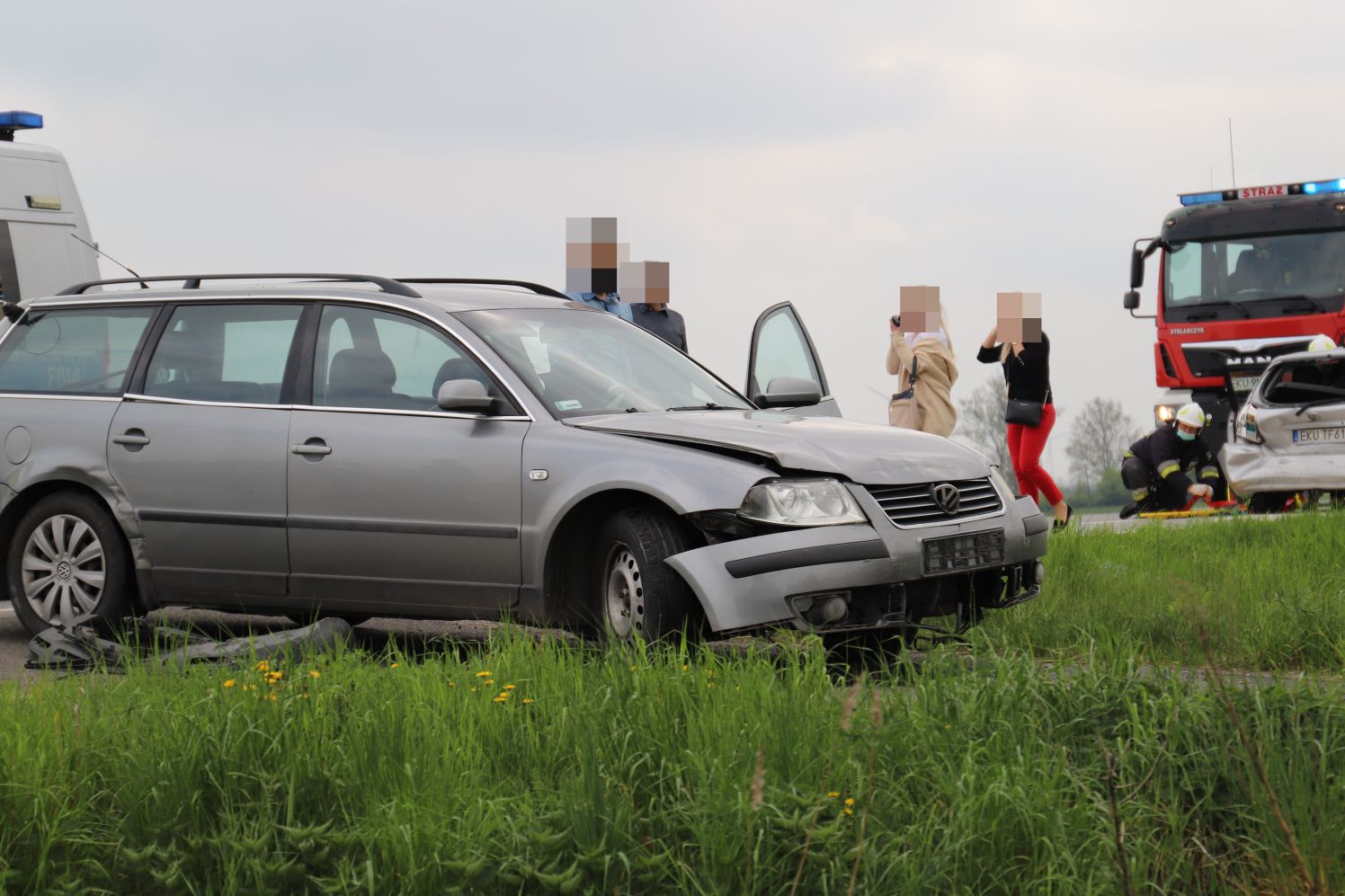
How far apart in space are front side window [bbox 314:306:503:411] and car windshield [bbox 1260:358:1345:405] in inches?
453

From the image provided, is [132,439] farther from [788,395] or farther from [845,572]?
[845,572]

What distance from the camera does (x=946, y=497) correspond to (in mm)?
6469

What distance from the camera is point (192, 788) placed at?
13.3ft

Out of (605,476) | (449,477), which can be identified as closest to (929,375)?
(449,477)

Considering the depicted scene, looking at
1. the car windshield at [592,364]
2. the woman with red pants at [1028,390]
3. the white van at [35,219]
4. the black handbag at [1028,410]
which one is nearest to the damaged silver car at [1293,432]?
the woman with red pants at [1028,390]

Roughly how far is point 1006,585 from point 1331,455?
1044cm

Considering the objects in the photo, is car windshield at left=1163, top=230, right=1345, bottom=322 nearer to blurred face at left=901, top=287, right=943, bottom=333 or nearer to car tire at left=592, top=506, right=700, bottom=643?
blurred face at left=901, top=287, right=943, bottom=333

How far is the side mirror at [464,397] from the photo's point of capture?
261 inches

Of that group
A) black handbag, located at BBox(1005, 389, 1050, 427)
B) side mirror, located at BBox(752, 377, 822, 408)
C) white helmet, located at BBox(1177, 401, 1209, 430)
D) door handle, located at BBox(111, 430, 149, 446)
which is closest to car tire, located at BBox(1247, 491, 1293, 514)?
white helmet, located at BBox(1177, 401, 1209, 430)

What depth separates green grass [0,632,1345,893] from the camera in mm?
3555

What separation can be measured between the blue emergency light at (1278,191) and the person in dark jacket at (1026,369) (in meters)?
8.83

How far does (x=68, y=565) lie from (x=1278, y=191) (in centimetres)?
1808

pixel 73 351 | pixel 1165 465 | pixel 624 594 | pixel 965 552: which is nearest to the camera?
pixel 624 594

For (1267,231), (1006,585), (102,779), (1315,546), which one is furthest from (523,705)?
(1267,231)
